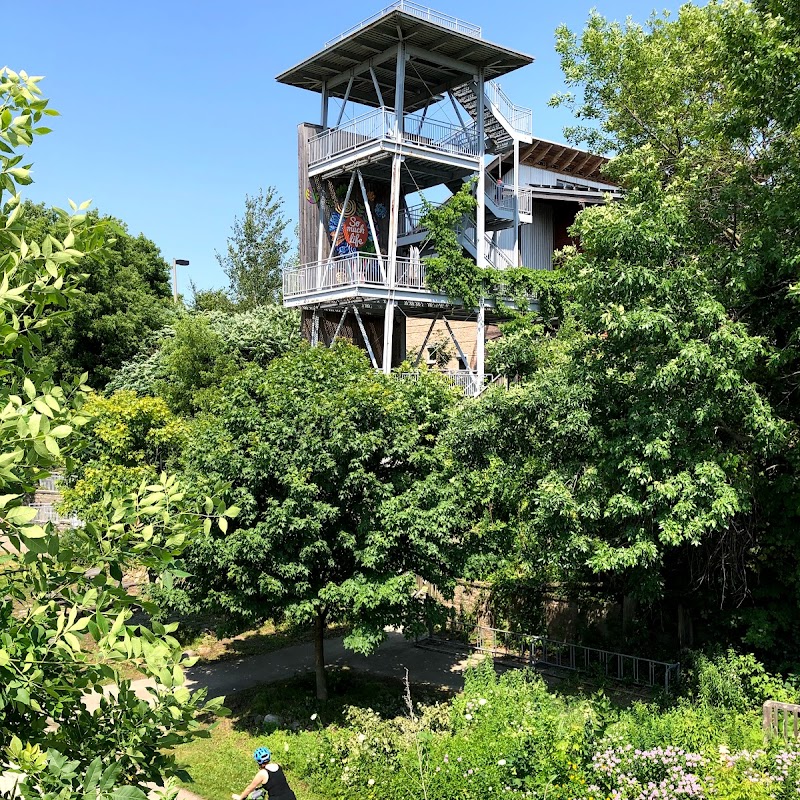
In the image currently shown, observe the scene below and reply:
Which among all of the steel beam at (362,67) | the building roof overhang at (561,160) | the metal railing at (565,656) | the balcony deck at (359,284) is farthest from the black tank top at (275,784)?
the building roof overhang at (561,160)

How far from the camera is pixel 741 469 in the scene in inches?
471

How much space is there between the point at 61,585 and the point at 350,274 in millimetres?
21011

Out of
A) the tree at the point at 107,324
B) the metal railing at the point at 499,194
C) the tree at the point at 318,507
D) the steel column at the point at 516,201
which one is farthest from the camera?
the tree at the point at 107,324

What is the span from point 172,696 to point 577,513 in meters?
9.29

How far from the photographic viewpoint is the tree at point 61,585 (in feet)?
9.43

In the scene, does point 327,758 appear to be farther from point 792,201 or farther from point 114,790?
point 792,201

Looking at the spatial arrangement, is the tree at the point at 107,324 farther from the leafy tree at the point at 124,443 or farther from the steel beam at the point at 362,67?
the leafy tree at the point at 124,443

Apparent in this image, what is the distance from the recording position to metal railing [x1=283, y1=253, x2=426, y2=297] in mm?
23938

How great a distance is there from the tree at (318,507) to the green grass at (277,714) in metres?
1.71

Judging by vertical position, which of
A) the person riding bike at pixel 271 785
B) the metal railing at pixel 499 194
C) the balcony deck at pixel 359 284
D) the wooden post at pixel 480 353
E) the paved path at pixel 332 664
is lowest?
the paved path at pixel 332 664

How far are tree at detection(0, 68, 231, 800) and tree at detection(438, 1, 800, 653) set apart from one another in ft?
26.8

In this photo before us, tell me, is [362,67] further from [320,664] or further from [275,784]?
[275,784]

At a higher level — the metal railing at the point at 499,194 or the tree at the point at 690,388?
the metal railing at the point at 499,194

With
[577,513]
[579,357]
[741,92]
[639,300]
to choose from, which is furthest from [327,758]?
[741,92]
